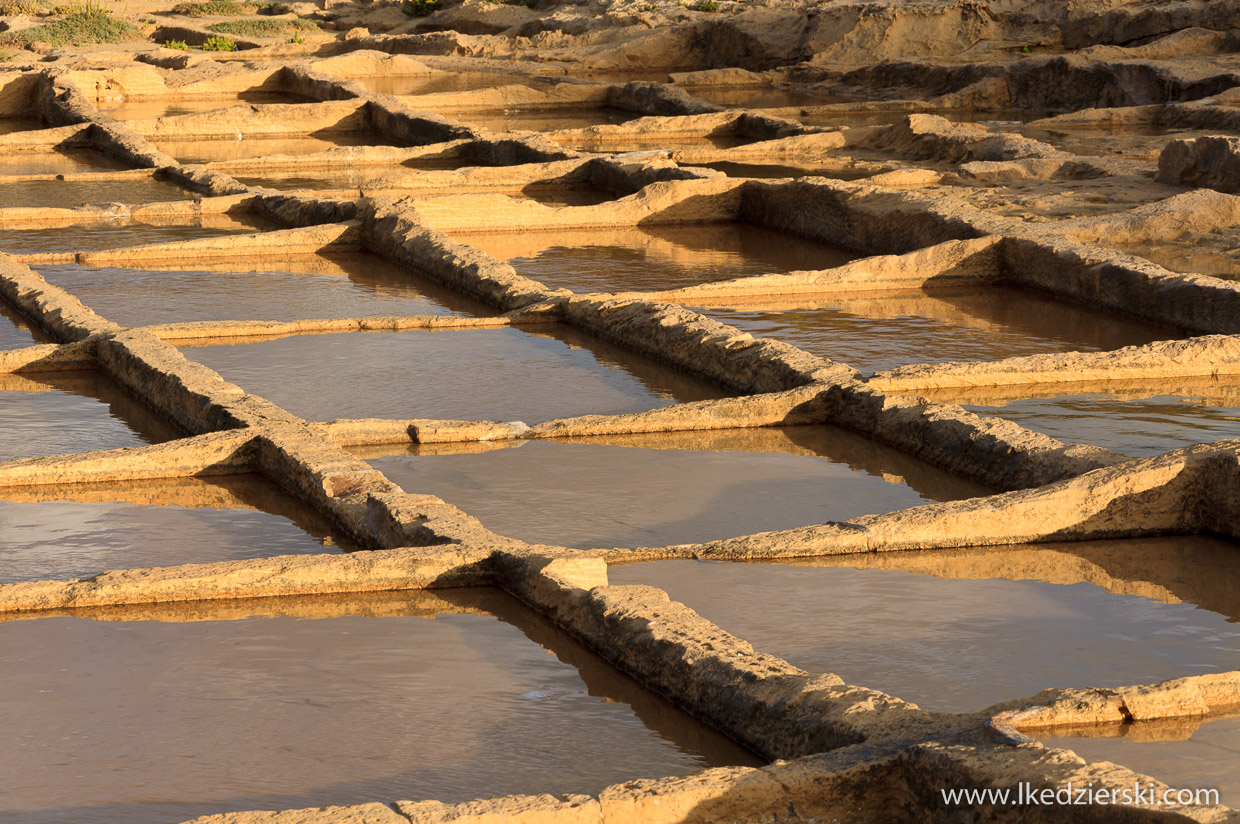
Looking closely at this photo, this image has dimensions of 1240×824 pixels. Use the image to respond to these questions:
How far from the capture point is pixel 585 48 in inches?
861

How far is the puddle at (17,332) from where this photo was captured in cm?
785

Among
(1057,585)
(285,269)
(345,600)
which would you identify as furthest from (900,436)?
(285,269)

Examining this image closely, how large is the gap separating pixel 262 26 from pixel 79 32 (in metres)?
3.16

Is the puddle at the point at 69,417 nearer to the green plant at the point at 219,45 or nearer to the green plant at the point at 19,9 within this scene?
the green plant at the point at 219,45

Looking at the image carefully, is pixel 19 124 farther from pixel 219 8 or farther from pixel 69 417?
pixel 219 8

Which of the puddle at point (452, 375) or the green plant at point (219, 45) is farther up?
the green plant at point (219, 45)

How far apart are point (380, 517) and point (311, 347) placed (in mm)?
2811

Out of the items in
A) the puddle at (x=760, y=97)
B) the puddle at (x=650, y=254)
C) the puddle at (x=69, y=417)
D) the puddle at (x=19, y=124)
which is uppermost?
the puddle at (x=760, y=97)

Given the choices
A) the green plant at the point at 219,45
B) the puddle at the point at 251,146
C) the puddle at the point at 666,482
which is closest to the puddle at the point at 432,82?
the puddle at the point at 251,146

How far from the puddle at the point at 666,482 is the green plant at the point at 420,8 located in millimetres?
23189

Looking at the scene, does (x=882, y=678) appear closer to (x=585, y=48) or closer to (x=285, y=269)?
(x=285, y=269)

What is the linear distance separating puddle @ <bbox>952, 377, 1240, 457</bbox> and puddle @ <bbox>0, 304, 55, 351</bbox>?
4.44 meters

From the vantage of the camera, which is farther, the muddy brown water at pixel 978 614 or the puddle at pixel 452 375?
the puddle at pixel 452 375

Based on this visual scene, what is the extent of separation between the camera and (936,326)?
322 inches
